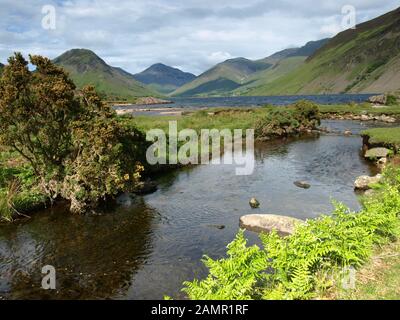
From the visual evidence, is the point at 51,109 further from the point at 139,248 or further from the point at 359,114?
the point at 359,114

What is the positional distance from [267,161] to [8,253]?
118 ft

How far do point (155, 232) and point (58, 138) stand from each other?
43.1 feet

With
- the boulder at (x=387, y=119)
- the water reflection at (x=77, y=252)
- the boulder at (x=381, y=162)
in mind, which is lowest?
the water reflection at (x=77, y=252)

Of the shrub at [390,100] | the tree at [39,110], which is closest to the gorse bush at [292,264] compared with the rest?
the tree at [39,110]

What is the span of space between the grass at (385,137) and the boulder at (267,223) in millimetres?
26848

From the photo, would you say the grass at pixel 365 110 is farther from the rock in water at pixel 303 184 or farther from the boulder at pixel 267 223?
the boulder at pixel 267 223

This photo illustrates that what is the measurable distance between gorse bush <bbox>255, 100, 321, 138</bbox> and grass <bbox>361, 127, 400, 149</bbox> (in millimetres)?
23616

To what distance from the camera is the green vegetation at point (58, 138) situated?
2909cm

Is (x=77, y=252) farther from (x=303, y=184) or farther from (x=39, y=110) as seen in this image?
(x=303, y=184)

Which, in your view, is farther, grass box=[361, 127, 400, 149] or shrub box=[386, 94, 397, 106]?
shrub box=[386, 94, 397, 106]

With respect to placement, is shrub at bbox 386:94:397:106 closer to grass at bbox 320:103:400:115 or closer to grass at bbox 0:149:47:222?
grass at bbox 320:103:400:115

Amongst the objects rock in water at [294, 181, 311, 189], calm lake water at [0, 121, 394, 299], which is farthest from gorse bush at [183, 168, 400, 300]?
rock in water at [294, 181, 311, 189]

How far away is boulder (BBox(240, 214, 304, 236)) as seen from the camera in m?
24.5
